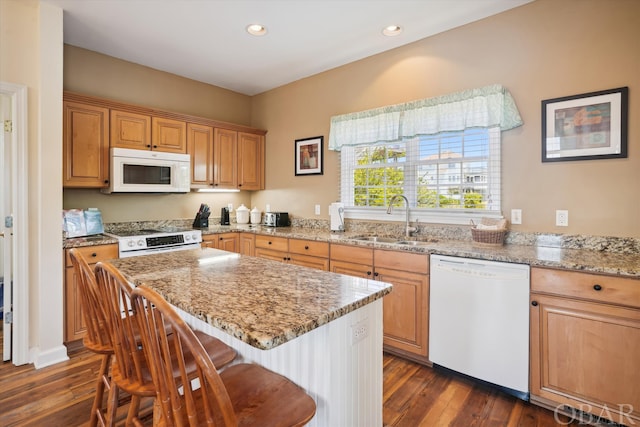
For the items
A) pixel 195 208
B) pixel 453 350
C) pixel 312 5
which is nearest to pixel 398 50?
pixel 312 5

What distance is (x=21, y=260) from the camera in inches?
96.4

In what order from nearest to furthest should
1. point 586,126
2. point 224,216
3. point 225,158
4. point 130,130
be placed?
1. point 586,126
2. point 130,130
3. point 225,158
4. point 224,216

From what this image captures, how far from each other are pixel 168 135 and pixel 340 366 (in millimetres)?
3181

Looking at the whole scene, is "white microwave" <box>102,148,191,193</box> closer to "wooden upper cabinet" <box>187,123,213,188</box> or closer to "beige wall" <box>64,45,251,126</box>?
"wooden upper cabinet" <box>187,123,213,188</box>

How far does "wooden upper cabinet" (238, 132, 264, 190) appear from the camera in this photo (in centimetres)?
418

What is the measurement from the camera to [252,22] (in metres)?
2.74

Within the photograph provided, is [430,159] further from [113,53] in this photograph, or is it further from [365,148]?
[113,53]

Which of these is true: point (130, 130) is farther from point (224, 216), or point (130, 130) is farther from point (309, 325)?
point (309, 325)

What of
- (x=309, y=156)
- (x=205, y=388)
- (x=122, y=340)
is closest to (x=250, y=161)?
(x=309, y=156)

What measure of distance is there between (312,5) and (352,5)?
0.99ft

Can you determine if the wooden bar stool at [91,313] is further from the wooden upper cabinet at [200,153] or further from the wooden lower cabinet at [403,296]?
the wooden upper cabinet at [200,153]

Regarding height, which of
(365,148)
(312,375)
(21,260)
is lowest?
(312,375)

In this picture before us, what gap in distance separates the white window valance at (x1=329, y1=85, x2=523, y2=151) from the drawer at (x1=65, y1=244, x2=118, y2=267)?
2290 mm

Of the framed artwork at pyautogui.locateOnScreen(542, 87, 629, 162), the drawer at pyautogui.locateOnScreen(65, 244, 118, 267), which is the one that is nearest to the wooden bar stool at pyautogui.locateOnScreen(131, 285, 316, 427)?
the drawer at pyautogui.locateOnScreen(65, 244, 118, 267)
